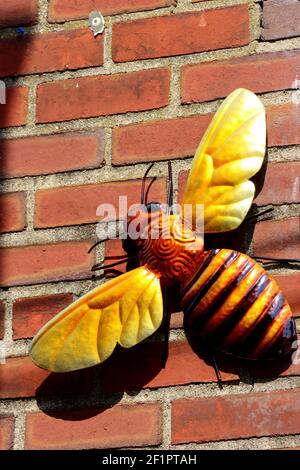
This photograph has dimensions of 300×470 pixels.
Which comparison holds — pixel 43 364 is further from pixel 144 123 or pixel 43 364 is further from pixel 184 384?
pixel 144 123

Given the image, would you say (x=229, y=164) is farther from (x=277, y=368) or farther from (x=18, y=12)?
(x=18, y=12)

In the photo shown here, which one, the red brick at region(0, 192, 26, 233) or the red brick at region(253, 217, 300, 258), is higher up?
the red brick at region(0, 192, 26, 233)

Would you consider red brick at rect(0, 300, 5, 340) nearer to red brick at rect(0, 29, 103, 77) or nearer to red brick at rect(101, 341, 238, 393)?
red brick at rect(101, 341, 238, 393)

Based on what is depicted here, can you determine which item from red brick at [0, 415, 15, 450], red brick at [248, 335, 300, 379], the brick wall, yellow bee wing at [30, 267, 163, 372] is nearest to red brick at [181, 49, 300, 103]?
the brick wall

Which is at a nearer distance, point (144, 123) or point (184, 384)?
point (184, 384)
